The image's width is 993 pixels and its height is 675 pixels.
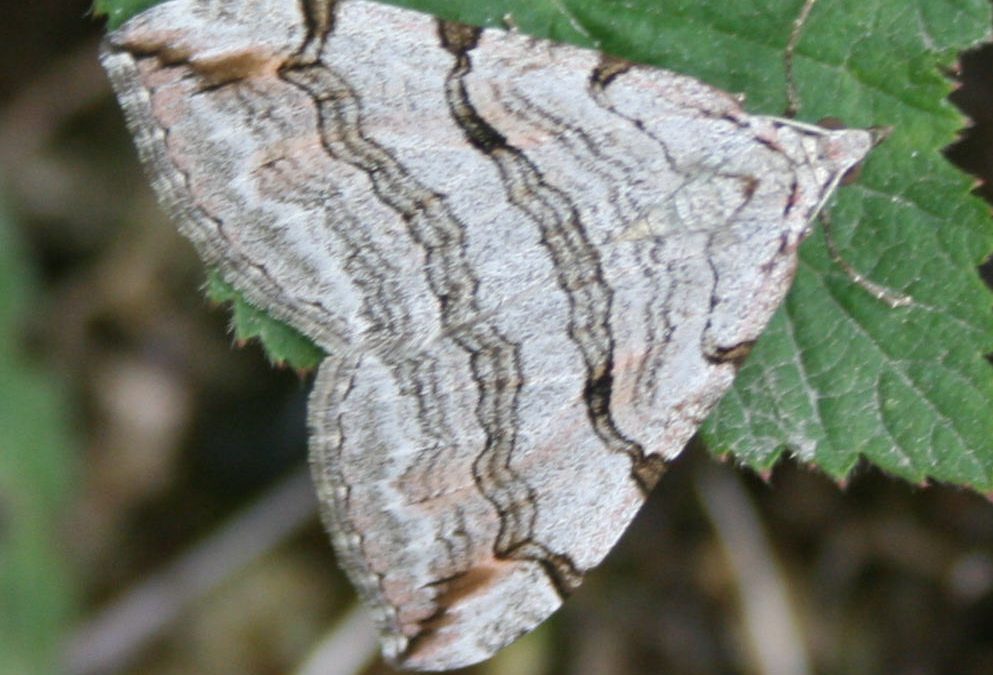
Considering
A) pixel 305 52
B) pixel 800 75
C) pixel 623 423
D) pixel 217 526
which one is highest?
pixel 800 75

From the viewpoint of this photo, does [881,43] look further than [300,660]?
No

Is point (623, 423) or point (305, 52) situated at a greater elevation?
point (305, 52)

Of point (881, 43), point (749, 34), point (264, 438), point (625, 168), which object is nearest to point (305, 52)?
point (625, 168)

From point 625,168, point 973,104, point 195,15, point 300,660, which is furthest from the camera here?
point 300,660

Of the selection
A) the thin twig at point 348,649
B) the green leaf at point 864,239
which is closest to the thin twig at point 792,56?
the green leaf at point 864,239

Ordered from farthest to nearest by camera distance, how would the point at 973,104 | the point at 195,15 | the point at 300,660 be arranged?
the point at 300,660
the point at 973,104
the point at 195,15

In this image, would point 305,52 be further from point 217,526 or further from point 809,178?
point 217,526

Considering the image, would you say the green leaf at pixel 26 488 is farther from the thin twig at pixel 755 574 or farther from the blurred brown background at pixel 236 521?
the thin twig at pixel 755 574
